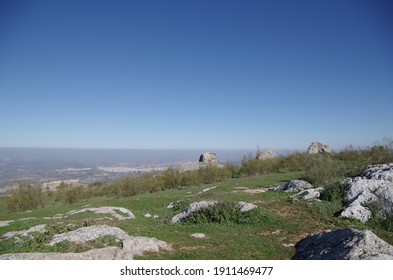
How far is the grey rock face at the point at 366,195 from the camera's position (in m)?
14.2

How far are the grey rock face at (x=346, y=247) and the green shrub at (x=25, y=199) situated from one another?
985 inches

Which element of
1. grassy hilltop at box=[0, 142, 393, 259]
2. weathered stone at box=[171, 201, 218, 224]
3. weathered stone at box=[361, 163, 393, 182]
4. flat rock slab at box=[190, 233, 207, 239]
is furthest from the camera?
weathered stone at box=[361, 163, 393, 182]

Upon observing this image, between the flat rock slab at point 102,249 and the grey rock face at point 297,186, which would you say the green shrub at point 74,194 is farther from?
the grey rock face at point 297,186

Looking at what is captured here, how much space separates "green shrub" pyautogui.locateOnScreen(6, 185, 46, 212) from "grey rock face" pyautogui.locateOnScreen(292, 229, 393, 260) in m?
25.0

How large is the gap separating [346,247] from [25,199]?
27.2 meters

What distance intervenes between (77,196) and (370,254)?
27943mm

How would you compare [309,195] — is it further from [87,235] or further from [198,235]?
[87,235]

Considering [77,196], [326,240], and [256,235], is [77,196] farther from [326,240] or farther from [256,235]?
[326,240]

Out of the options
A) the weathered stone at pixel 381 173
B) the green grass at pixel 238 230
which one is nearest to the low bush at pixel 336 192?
the green grass at pixel 238 230

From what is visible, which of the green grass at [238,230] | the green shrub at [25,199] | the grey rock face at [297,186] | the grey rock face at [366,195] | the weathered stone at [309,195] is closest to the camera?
the green grass at [238,230]

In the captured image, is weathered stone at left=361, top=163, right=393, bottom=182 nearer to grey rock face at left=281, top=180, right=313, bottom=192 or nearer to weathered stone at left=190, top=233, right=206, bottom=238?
grey rock face at left=281, top=180, right=313, bottom=192

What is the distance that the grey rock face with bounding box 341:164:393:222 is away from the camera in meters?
14.2

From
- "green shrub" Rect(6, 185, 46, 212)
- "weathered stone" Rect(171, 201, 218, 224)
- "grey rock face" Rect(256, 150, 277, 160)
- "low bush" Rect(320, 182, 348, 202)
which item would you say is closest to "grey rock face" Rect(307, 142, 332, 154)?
"grey rock face" Rect(256, 150, 277, 160)

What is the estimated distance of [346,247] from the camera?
8461 mm
